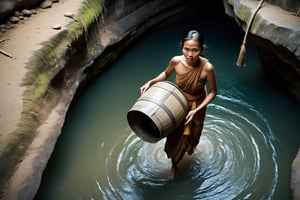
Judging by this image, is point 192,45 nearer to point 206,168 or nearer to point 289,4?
point 206,168

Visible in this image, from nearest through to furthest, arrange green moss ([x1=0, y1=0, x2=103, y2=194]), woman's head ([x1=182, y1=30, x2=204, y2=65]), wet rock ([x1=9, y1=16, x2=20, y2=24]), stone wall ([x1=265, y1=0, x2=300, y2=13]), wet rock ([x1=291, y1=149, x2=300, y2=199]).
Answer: woman's head ([x1=182, y1=30, x2=204, y2=65]) → wet rock ([x1=291, y1=149, x2=300, y2=199]) → green moss ([x1=0, y1=0, x2=103, y2=194]) → stone wall ([x1=265, y1=0, x2=300, y2=13]) → wet rock ([x1=9, y1=16, x2=20, y2=24])

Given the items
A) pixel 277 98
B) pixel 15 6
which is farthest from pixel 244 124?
pixel 15 6

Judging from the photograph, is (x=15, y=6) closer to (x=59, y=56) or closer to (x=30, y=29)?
(x=30, y=29)

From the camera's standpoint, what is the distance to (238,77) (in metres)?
7.65

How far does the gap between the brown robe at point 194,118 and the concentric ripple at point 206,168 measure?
1.66ft

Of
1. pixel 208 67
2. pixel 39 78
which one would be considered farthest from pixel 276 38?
→ pixel 39 78

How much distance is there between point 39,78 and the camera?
5574mm

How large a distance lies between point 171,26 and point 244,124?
17.8 feet

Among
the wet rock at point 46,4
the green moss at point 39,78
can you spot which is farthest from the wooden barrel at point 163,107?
the wet rock at point 46,4

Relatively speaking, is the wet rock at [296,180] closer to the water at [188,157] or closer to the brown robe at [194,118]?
the water at [188,157]

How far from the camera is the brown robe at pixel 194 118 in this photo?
4.25 metres

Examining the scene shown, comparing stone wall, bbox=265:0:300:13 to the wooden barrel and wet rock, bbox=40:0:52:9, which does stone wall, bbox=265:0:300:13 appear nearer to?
the wooden barrel

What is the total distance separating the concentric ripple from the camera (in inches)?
193

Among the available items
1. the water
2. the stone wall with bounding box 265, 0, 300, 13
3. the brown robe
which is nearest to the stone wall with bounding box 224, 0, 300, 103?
the stone wall with bounding box 265, 0, 300, 13
